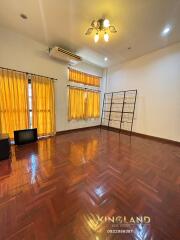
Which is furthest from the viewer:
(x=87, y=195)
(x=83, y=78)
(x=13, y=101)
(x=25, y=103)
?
(x=83, y=78)

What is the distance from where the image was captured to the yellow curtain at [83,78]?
454 cm

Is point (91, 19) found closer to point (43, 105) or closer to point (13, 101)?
point (43, 105)

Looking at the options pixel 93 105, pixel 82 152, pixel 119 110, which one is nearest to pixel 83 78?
pixel 93 105

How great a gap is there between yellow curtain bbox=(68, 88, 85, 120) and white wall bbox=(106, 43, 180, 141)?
196 centimetres

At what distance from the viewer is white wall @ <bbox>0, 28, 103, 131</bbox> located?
3082 mm

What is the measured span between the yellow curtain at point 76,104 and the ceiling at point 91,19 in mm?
1542

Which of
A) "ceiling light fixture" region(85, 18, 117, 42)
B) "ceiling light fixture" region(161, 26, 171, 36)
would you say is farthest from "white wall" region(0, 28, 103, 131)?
"ceiling light fixture" region(161, 26, 171, 36)

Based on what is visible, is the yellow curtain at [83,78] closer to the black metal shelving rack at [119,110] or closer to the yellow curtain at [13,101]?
the black metal shelving rack at [119,110]

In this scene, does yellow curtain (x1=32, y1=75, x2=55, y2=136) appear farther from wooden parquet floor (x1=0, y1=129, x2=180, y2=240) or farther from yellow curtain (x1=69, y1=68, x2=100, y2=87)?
wooden parquet floor (x1=0, y1=129, x2=180, y2=240)

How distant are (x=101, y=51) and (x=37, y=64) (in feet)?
7.09

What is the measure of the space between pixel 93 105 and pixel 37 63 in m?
2.78

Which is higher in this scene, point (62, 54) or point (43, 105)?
point (62, 54)

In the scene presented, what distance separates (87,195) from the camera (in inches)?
60.6

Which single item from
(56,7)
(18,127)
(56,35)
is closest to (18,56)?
(56,35)
